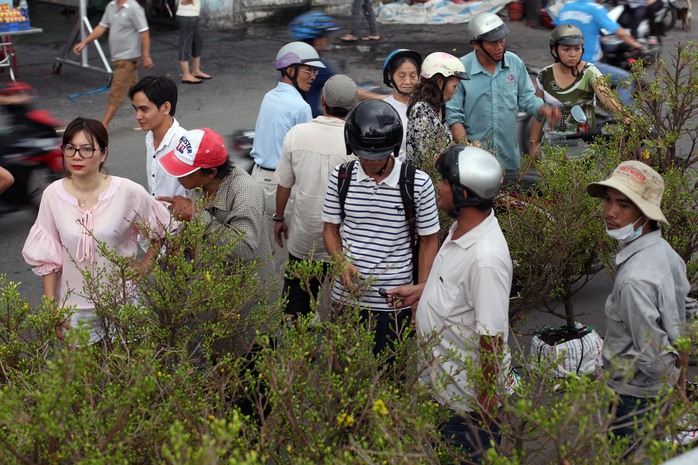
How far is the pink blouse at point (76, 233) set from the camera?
4109 millimetres

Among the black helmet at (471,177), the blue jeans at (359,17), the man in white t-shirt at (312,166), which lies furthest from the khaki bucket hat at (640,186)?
the blue jeans at (359,17)

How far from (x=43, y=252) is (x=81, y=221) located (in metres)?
0.23

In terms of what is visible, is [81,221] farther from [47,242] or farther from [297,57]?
[297,57]

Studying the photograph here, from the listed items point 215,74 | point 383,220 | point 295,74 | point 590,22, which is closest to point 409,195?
point 383,220

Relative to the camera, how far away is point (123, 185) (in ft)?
13.9

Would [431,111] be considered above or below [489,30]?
below

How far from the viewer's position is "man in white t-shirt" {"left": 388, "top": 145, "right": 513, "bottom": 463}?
3.39 metres

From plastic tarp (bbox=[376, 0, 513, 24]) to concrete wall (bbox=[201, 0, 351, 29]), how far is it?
3.21 ft

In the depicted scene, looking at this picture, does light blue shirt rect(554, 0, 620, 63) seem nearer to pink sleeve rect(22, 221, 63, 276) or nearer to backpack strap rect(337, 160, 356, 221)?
backpack strap rect(337, 160, 356, 221)

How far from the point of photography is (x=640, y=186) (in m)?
3.71

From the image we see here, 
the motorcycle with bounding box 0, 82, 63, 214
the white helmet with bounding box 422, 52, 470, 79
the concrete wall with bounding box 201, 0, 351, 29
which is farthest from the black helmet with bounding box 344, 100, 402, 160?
the concrete wall with bounding box 201, 0, 351, 29

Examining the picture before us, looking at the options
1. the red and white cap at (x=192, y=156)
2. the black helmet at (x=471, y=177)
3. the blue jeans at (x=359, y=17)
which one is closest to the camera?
the black helmet at (x=471, y=177)

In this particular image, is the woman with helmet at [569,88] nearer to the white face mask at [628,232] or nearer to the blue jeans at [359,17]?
the white face mask at [628,232]

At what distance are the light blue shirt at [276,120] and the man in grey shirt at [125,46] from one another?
4.73 m
